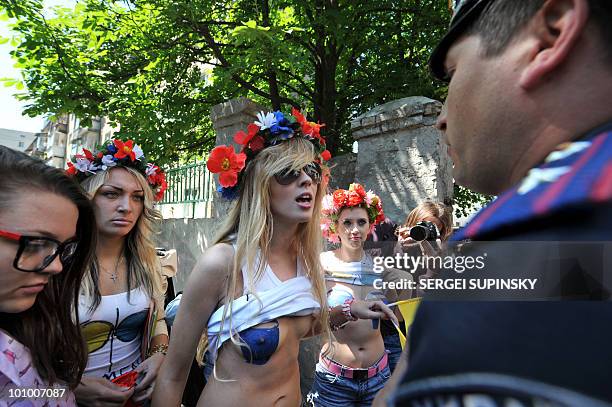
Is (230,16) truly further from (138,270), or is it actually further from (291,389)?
(291,389)

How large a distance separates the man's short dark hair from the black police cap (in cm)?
1

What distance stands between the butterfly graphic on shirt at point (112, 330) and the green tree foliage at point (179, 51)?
4.11 metres

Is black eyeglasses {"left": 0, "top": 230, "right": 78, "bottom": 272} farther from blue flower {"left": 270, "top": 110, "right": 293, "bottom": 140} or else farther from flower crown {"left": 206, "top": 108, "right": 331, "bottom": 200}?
blue flower {"left": 270, "top": 110, "right": 293, "bottom": 140}

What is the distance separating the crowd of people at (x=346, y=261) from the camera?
1.36ft

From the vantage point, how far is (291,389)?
6.20ft

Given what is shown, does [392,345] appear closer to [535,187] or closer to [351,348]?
[351,348]

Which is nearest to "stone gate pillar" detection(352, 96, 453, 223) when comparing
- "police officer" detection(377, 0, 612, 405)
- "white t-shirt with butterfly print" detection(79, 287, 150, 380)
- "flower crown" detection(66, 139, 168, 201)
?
"flower crown" detection(66, 139, 168, 201)

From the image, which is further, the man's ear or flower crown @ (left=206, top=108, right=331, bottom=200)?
flower crown @ (left=206, top=108, right=331, bottom=200)

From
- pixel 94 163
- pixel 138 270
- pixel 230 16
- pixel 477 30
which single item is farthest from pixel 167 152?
pixel 477 30

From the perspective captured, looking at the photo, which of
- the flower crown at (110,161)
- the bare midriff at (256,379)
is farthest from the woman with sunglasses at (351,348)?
the flower crown at (110,161)

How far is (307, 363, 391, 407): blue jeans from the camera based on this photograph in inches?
→ 108

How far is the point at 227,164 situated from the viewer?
229 cm

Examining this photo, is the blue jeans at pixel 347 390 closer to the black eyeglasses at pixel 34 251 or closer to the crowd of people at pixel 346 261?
the crowd of people at pixel 346 261

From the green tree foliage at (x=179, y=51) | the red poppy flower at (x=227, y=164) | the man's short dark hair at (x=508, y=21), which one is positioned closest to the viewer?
the man's short dark hair at (x=508, y=21)
